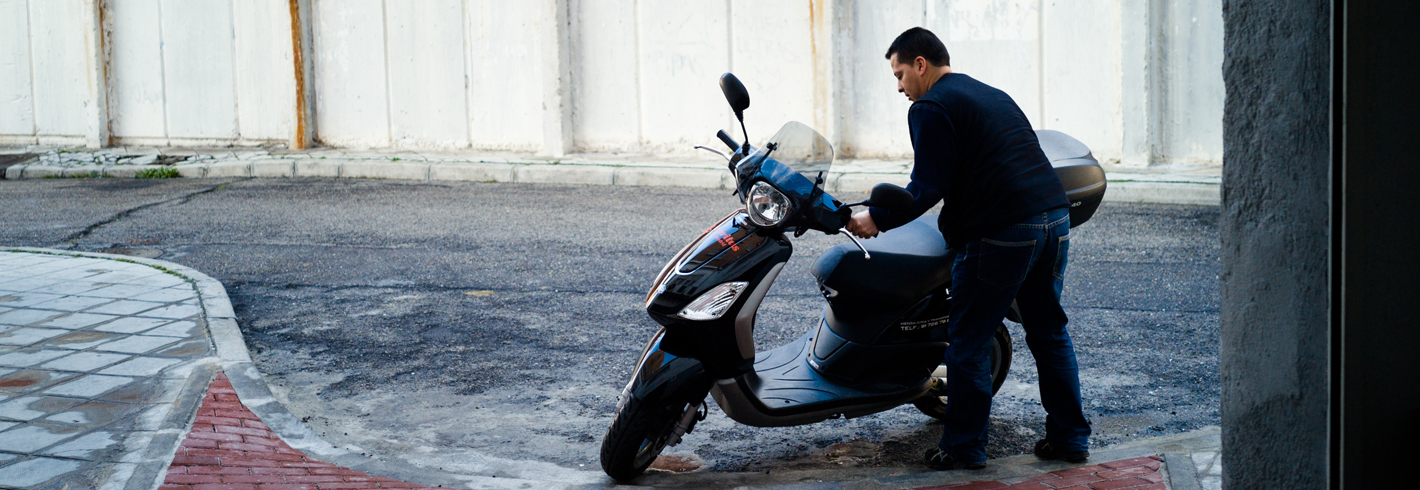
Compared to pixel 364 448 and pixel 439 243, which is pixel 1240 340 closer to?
pixel 364 448

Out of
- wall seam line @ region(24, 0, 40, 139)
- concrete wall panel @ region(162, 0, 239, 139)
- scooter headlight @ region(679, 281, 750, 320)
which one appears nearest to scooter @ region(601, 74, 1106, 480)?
scooter headlight @ region(679, 281, 750, 320)

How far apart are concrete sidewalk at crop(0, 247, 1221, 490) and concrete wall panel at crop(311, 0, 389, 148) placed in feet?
29.2

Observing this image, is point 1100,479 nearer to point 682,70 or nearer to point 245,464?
point 245,464

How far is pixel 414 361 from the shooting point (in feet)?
18.0

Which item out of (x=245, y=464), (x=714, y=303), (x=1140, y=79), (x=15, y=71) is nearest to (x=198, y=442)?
(x=245, y=464)

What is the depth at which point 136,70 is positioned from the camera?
15.3m

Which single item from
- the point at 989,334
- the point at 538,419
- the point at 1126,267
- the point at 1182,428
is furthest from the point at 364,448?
the point at 1126,267

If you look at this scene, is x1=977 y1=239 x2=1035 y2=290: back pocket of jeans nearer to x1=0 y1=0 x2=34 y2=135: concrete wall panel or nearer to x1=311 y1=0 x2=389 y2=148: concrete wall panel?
x1=311 y1=0 x2=389 y2=148: concrete wall panel

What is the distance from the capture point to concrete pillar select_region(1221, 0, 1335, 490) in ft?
7.48

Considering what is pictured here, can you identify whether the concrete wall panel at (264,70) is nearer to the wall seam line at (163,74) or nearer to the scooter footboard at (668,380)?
the wall seam line at (163,74)

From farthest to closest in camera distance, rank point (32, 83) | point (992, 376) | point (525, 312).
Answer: point (32, 83) → point (525, 312) → point (992, 376)

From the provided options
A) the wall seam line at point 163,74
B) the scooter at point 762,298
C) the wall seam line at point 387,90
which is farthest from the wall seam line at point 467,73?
the scooter at point 762,298

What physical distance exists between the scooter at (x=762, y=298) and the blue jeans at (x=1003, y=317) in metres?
0.19

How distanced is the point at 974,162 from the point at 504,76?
10725 millimetres
